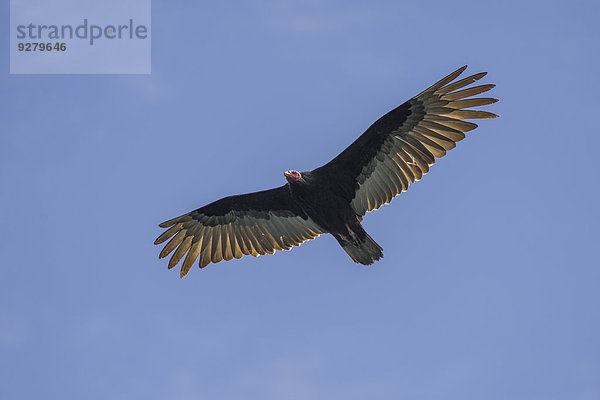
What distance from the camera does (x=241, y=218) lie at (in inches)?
569

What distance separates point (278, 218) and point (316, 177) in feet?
4.69

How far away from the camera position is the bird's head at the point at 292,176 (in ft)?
41.9

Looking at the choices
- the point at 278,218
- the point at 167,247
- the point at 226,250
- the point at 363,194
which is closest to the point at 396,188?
the point at 363,194

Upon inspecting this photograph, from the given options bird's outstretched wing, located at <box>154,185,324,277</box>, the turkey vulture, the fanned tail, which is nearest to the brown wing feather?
the turkey vulture

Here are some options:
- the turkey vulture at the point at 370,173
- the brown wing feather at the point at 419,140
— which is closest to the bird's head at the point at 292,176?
the turkey vulture at the point at 370,173

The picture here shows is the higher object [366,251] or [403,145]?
[403,145]

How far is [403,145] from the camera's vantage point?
511 inches

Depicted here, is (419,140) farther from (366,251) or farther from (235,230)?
(235,230)

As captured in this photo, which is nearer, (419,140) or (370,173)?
(419,140)

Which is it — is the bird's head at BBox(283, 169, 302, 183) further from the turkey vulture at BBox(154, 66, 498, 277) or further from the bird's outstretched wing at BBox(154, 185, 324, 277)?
the bird's outstretched wing at BBox(154, 185, 324, 277)

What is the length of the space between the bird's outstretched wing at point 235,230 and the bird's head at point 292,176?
3.63 feet

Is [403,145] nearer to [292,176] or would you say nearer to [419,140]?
[419,140]

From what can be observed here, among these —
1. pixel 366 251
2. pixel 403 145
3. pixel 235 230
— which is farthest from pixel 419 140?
pixel 235 230

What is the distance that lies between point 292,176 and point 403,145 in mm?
1800
